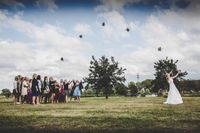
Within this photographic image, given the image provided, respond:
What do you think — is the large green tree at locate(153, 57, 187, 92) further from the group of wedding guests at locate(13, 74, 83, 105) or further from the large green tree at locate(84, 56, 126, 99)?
the group of wedding guests at locate(13, 74, 83, 105)

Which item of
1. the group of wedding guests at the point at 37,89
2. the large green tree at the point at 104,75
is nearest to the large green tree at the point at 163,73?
Result: the large green tree at the point at 104,75

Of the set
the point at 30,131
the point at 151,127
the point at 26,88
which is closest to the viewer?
the point at 30,131

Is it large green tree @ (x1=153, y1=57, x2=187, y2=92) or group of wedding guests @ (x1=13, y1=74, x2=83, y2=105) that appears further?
large green tree @ (x1=153, y1=57, x2=187, y2=92)

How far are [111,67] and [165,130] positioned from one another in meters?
56.1

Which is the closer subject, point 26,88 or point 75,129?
point 75,129

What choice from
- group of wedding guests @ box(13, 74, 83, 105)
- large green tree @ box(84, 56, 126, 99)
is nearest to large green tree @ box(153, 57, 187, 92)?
large green tree @ box(84, 56, 126, 99)

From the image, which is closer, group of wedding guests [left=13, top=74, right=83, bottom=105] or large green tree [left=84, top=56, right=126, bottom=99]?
group of wedding guests [left=13, top=74, right=83, bottom=105]

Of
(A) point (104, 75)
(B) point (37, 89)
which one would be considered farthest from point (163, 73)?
(B) point (37, 89)

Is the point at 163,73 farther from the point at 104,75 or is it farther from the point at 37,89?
the point at 37,89

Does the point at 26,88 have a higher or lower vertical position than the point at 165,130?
higher

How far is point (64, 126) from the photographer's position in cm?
1005

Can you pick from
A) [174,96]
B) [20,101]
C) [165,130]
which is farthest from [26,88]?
[165,130]

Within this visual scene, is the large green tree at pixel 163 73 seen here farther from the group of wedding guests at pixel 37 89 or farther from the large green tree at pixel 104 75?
the group of wedding guests at pixel 37 89

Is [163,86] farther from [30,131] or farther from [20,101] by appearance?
A: [30,131]
